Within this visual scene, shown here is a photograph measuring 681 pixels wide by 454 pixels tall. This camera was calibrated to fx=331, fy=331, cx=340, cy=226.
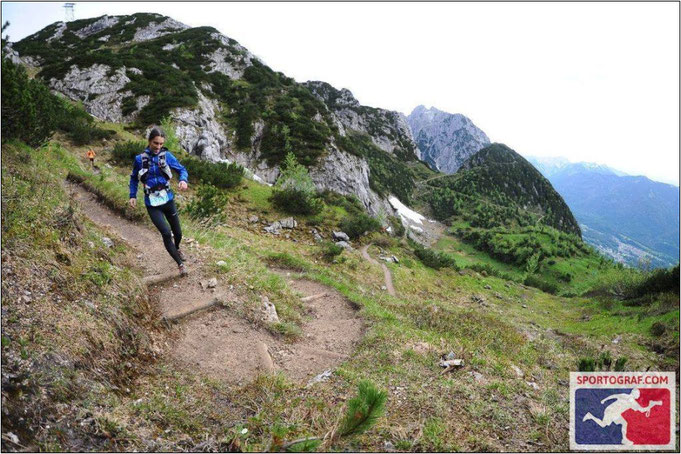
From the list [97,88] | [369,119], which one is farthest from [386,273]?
[369,119]

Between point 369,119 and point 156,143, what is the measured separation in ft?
466

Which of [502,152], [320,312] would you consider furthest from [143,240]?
[502,152]

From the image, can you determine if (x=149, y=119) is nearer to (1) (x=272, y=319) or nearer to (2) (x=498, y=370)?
(1) (x=272, y=319)

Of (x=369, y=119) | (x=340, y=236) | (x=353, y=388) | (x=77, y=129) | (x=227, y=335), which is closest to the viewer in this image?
(x=353, y=388)

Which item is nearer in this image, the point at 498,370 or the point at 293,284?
the point at 498,370

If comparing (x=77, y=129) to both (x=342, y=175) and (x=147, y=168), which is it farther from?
(x=342, y=175)

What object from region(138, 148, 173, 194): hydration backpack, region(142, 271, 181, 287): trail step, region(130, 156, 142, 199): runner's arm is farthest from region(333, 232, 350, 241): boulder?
region(130, 156, 142, 199): runner's arm

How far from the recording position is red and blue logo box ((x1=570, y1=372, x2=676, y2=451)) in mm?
3623

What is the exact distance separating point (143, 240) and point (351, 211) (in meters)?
20.5

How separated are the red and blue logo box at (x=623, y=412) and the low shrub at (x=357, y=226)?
18.3 metres

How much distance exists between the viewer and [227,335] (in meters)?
5.92

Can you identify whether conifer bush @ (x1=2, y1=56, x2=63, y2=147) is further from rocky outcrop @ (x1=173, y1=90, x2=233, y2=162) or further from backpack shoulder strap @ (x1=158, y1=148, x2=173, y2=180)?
rocky outcrop @ (x1=173, y1=90, x2=233, y2=162)

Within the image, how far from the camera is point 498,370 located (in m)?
5.84

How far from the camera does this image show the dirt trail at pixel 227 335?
16.8 ft
